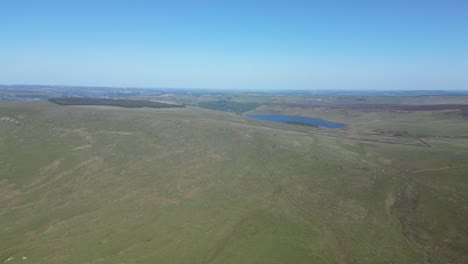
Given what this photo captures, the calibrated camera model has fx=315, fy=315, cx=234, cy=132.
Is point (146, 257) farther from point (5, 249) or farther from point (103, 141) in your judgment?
point (103, 141)

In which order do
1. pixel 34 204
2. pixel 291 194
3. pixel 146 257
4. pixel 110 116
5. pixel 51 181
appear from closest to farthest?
1. pixel 146 257
2. pixel 34 204
3. pixel 291 194
4. pixel 51 181
5. pixel 110 116

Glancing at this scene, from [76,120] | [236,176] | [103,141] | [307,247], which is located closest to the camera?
[307,247]

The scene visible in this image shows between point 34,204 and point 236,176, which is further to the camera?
point 236,176

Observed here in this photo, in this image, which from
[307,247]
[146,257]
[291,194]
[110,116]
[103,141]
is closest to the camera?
[146,257]

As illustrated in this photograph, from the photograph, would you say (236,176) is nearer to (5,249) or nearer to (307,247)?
(307,247)

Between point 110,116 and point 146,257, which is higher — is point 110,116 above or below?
above

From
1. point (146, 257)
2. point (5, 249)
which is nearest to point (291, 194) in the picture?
point (146, 257)

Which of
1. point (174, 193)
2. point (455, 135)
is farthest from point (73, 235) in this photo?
point (455, 135)
